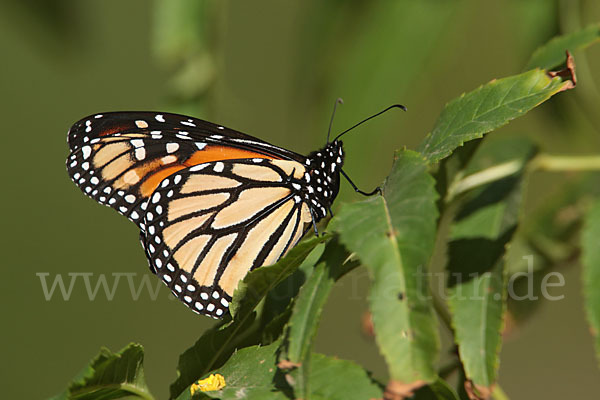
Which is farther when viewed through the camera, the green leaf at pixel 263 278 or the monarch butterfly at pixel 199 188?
the monarch butterfly at pixel 199 188

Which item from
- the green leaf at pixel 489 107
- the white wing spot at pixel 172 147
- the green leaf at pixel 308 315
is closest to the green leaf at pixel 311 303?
the green leaf at pixel 308 315

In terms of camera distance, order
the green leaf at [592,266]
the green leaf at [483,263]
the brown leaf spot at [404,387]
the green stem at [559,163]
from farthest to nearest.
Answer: the green stem at [559,163]
the green leaf at [592,266]
the green leaf at [483,263]
the brown leaf spot at [404,387]

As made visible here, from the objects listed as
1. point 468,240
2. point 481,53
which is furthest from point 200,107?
point 481,53

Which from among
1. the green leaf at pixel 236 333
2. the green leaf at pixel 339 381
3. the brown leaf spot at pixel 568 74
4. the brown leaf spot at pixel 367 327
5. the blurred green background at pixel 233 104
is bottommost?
the green leaf at pixel 339 381

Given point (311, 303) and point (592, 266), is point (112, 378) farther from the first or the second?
point (592, 266)

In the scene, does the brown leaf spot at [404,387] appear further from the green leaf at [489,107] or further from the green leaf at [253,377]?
Result: the green leaf at [489,107]

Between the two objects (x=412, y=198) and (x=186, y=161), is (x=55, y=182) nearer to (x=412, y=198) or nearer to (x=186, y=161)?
(x=186, y=161)
